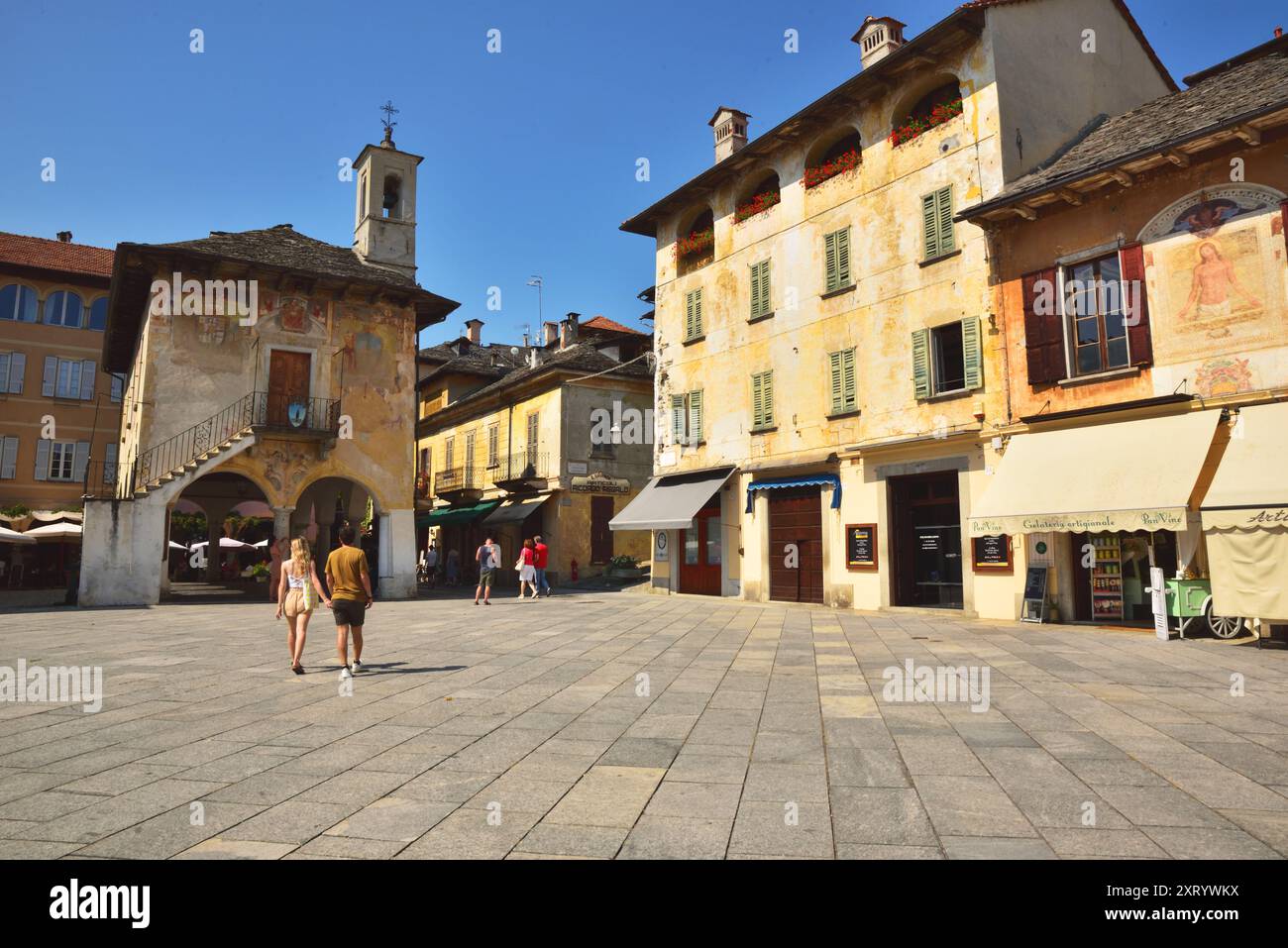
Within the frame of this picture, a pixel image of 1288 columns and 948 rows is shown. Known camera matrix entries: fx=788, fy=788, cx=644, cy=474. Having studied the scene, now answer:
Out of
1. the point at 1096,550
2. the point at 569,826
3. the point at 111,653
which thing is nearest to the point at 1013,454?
the point at 1096,550

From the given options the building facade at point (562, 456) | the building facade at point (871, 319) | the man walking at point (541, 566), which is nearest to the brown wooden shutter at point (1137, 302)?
the building facade at point (871, 319)

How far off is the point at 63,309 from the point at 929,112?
35969 mm

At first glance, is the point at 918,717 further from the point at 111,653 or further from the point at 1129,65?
the point at 1129,65

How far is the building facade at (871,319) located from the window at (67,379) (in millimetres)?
26702

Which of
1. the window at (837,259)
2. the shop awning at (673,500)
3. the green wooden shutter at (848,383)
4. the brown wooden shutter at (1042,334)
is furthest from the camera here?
the shop awning at (673,500)

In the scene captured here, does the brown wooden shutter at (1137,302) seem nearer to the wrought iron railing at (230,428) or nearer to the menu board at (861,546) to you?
the menu board at (861,546)

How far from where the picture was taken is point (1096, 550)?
1443 centimetres

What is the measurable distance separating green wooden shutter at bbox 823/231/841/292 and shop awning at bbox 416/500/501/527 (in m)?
18.3

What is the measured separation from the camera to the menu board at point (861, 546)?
18000mm

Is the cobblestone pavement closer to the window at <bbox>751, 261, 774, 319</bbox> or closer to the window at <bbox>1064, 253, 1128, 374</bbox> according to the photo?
the window at <bbox>1064, 253, 1128, 374</bbox>

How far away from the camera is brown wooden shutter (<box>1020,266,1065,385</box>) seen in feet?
48.2

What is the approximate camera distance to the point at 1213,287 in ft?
41.9

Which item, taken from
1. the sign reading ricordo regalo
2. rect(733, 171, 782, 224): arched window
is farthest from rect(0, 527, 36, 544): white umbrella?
the sign reading ricordo regalo

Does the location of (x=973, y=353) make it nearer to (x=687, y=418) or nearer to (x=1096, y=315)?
(x=1096, y=315)
